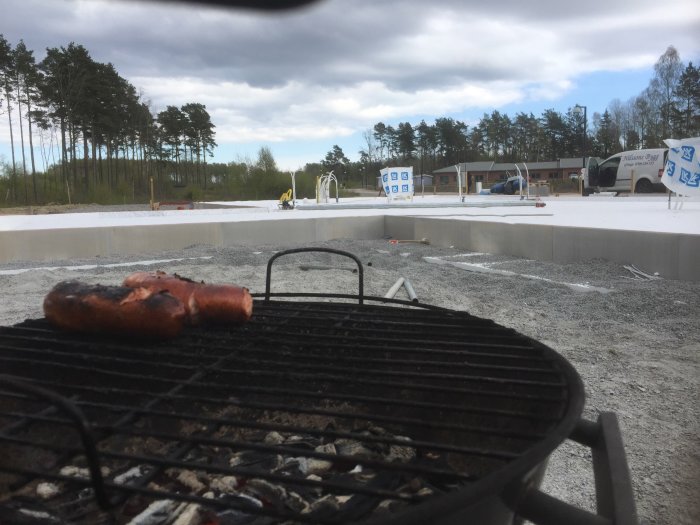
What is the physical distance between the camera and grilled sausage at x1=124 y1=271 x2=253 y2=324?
1657 mm

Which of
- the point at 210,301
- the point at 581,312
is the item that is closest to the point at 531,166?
the point at 581,312

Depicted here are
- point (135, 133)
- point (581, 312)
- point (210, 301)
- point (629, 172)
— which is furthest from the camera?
point (135, 133)

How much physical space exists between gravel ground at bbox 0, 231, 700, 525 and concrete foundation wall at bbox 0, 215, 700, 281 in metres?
0.28

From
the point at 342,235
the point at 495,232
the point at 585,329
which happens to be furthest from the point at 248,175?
the point at 585,329

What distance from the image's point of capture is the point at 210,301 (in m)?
1.66

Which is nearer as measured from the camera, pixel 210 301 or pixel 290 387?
pixel 290 387

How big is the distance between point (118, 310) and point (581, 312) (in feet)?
11.3

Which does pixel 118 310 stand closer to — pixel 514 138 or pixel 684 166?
pixel 684 166

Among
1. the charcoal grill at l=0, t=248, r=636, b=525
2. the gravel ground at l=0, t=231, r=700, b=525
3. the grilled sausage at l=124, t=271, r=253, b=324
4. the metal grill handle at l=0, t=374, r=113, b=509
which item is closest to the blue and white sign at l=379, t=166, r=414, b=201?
the gravel ground at l=0, t=231, r=700, b=525

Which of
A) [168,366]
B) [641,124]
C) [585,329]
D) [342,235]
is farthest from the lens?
[641,124]

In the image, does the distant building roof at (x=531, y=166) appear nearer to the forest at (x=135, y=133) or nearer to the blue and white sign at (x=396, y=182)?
the forest at (x=135, y=133)

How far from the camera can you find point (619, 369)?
2.86 metres

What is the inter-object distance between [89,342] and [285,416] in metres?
0.66

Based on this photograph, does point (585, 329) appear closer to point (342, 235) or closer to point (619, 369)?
point (619, 369)
